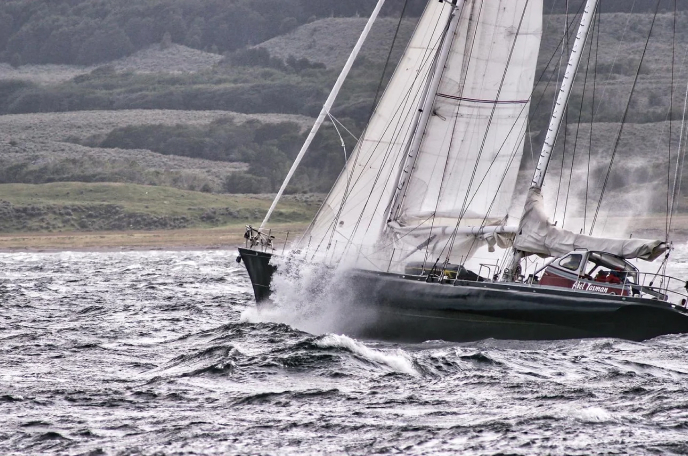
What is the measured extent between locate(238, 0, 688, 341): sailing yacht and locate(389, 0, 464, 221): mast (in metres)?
0.04

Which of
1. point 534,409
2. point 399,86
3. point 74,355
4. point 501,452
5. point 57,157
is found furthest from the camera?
point 57,157

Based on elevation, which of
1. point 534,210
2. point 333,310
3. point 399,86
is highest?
point 399,86

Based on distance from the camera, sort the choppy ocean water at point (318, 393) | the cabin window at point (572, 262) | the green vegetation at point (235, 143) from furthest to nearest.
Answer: the green vegetation at point (235, 143) < the cabin window at point (572, 262) < the choppy ocean water at point (318, 393)

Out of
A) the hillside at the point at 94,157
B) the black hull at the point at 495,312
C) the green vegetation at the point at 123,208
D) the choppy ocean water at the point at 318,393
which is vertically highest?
the hillside at the point at 94,157

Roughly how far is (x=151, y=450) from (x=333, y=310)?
39.4 feet

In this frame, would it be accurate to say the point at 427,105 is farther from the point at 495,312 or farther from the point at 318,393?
the point at 318,393

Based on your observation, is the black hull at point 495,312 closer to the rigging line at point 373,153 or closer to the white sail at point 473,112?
the rigging line at point 373,153

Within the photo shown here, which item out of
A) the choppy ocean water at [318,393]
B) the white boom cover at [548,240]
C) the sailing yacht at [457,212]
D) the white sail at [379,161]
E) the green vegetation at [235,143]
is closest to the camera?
the choppy ocean water at [318,393]

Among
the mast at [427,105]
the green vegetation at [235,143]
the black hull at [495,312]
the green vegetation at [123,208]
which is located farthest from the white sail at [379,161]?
the green vegetation at [235,143]

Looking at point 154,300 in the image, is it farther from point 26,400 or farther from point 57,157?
point 57,157

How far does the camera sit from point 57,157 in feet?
522

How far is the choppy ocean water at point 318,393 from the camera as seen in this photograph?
1634 centimetres

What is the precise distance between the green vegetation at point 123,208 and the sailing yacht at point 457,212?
7610cm

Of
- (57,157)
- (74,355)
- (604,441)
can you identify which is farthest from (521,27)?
(57,157)
